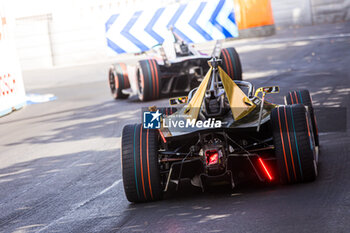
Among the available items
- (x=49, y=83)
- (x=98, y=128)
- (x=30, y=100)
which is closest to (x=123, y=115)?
(x=98, y=128)

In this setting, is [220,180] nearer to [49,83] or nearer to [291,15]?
[49,83]

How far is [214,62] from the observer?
9.16 m

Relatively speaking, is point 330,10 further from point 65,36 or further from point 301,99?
point 301,99

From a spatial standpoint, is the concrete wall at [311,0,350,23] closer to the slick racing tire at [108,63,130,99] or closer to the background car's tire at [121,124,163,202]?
the slick racing tire at [108,63,130,99]

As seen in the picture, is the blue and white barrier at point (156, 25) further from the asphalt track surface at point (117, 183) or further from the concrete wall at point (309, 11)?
the concrete wall at point (309, 11)

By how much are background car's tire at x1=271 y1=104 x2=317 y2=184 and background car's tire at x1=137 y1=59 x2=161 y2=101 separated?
9.81 metres

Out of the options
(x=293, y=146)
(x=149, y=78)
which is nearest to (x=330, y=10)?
(x=149, y=78)

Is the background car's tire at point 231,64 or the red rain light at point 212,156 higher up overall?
the red rain light at point 212,156

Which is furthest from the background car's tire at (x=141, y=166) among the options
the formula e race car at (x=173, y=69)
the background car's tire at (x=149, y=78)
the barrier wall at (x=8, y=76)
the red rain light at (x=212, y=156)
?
the barrier wall at (x=8, y=76)

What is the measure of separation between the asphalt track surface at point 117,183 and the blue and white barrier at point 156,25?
238 centimetres

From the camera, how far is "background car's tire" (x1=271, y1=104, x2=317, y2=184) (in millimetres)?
7816

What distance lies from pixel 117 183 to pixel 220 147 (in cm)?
221

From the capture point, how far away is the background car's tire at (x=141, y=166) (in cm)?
808

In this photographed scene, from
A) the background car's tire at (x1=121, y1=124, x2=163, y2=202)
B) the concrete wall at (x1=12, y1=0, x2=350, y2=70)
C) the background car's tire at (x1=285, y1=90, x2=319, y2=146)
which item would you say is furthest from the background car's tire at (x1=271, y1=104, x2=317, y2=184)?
the concrete wall at (x1=12, y1=0, x2=350, y2=70)
